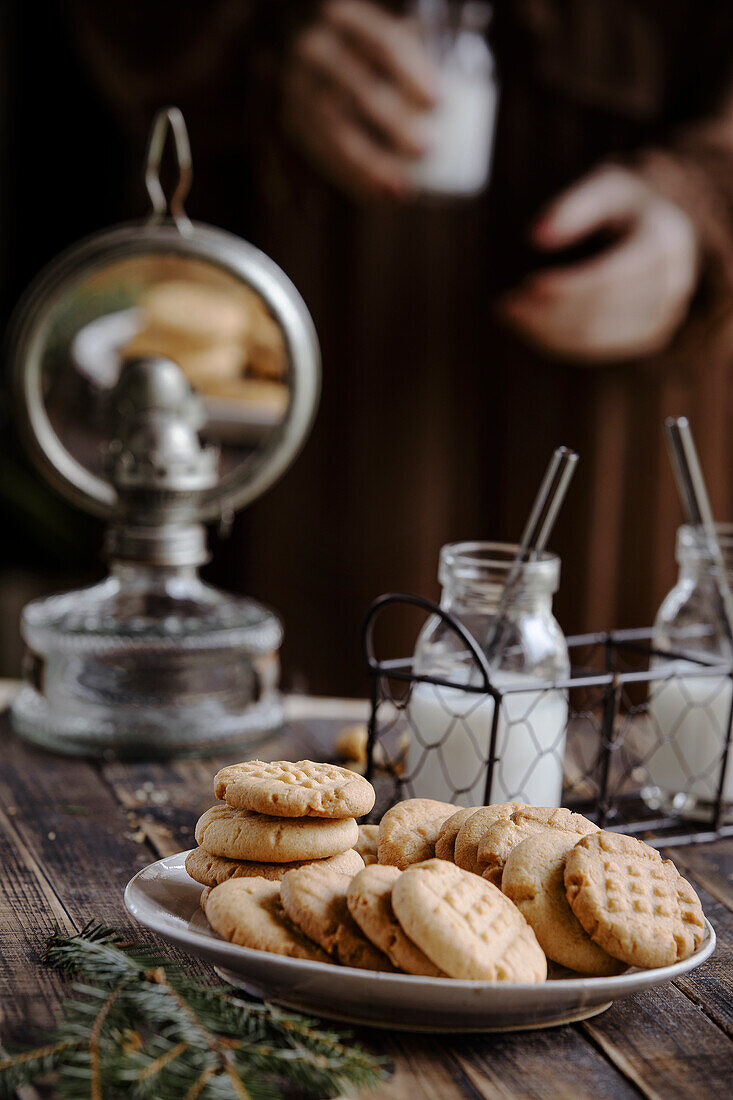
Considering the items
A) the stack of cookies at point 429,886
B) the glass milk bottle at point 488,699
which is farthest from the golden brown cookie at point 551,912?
the glass milk bottle at point 488,699

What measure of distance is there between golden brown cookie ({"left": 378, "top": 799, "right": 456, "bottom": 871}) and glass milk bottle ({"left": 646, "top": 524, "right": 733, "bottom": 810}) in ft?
0.97

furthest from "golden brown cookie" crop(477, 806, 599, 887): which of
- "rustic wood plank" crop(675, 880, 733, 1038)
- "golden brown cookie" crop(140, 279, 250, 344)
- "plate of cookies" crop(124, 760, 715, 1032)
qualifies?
"golden brown cookie" crop(140, 279, 250, 344)

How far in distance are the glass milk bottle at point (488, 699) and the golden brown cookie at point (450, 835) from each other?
0.17m

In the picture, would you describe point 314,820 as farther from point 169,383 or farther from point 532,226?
point 532,226

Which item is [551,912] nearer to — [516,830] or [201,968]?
[516,830]

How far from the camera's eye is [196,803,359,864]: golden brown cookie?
632mm

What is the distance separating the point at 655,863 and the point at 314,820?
180 millimetres

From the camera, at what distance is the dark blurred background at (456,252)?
6.77 ft

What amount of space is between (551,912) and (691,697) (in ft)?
1.32

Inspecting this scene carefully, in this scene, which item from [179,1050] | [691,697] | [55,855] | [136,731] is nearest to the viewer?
[179,1050]

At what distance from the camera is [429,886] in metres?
0.56

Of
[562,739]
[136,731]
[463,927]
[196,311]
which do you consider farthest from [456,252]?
[463,927]

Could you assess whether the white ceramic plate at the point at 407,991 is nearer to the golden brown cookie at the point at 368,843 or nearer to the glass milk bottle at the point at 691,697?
the golden brown cookie at the point at 368,843

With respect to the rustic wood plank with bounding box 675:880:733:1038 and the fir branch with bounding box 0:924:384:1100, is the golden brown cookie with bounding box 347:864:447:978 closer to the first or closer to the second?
the fir branch with bounding box 0:924:384:1100
